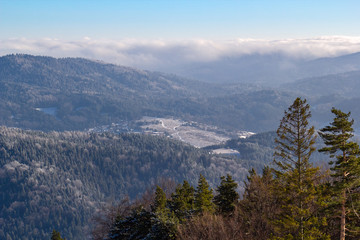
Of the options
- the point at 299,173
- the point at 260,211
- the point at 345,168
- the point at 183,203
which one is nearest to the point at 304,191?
the point at 299,173

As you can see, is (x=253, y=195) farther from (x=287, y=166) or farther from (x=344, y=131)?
(x=344, y=131)

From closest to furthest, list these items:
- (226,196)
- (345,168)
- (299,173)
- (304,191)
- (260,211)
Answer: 1. (345,168)
2. (304,191)
3. (299,173)
4. (260,211)
5. (226,196)

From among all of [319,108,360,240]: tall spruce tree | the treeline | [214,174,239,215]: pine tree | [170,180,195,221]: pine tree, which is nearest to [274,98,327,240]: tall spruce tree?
the treeline

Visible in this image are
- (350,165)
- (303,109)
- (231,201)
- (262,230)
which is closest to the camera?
(350,165)

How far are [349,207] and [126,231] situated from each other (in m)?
43.0

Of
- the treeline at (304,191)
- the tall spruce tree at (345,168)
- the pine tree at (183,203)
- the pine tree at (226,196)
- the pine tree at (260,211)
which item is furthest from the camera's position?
the pine tree at (226,196)

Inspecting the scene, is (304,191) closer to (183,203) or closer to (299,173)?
(299,173)

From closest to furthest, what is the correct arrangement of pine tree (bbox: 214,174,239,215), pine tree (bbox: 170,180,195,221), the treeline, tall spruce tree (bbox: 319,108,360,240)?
tall spruce tree (bbox: 319,108,360,240) → the treeline → pine tree (bbox: 170,180,195,221) → pine tree (bbox: 214,174,239,215)

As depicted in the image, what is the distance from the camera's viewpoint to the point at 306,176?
3491cm

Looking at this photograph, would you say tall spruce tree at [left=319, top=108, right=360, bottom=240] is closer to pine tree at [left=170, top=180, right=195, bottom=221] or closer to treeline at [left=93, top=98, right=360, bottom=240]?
treeline at [left=93, top=98, right=360, bottom=240]

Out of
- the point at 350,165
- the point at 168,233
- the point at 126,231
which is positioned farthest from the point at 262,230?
the point at 126,231

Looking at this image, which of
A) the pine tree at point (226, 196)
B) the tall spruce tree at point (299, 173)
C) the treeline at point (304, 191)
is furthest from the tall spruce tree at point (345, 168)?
the pine tree at point (226, 196)

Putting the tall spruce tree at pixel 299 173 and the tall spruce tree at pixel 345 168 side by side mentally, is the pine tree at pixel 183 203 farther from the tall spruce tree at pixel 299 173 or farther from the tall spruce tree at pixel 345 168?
the tall spruce tree at pixel 345 168

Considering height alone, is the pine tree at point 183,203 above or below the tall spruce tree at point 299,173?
below
